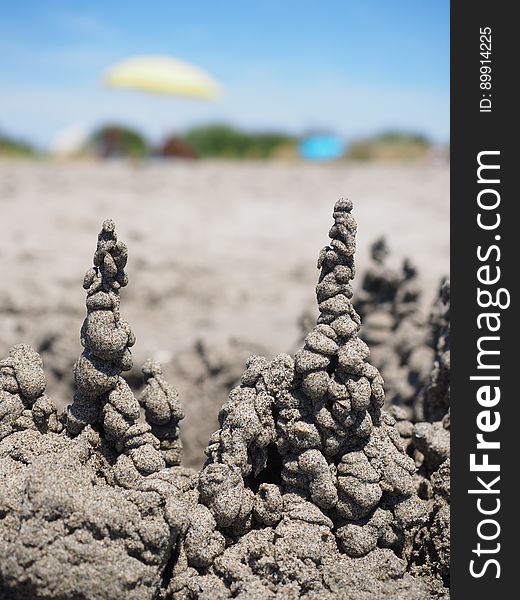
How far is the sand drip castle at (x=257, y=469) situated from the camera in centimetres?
219

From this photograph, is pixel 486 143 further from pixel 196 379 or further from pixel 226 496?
pixel 196 379

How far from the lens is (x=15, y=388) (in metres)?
2.45

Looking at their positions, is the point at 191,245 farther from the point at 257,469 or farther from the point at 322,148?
the point at 322,148

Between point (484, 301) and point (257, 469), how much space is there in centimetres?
96

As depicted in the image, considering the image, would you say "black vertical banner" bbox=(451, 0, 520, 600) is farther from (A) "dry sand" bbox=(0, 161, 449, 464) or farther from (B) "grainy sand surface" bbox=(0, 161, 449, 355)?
(B) "grainy sand surface" bbox=(0, 161, 449, 355)

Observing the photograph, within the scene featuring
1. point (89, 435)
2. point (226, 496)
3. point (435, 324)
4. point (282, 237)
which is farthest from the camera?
point (282, 237)

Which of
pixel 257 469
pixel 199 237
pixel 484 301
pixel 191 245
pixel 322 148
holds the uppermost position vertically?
pixel 322 148

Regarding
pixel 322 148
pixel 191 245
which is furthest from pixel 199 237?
pixel 322 148

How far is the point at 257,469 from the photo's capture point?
2.42m

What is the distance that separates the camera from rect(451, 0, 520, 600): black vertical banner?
2.27m

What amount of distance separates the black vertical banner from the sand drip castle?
180mm

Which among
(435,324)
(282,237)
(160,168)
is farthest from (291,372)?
(160,168)

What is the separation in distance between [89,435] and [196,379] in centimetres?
243

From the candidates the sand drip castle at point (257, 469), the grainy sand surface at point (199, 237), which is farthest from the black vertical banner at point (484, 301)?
the grainy sand surface at point (199, 237)
